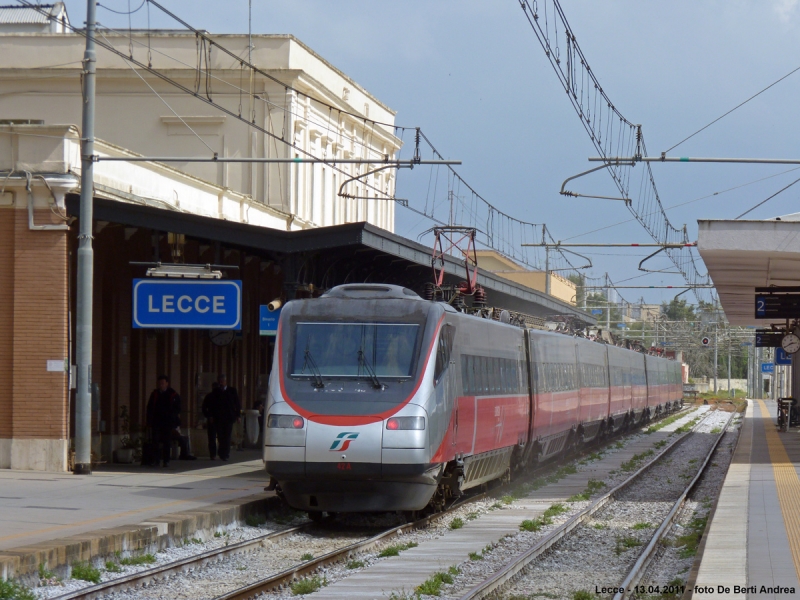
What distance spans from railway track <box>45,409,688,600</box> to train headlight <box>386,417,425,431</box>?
1.16 metres

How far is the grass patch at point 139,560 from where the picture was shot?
10922mm

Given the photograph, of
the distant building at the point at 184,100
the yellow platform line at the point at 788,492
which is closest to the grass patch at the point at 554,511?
the yellow platform line at the point at 788,492

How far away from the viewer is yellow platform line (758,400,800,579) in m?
11.2

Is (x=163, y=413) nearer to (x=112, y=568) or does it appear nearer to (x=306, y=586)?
(x=112, y=568)

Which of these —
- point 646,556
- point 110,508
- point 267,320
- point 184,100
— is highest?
point 184,100

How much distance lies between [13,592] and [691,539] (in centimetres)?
756

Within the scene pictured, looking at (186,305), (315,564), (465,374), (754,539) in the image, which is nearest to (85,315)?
(186,305)

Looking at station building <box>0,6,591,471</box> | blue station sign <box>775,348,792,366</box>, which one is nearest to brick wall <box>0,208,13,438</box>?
station building <box>0,6,591,471</box>

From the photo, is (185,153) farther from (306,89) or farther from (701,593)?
(701,593)

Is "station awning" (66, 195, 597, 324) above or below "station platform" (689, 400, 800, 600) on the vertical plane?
above

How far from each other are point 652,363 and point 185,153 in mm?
22628

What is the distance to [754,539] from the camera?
11.3 m

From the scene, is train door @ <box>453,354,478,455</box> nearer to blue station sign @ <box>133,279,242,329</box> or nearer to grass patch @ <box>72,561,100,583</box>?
blue station sign @ <box>133,279,242,329</box>

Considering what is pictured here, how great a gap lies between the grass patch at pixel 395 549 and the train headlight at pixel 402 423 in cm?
125
